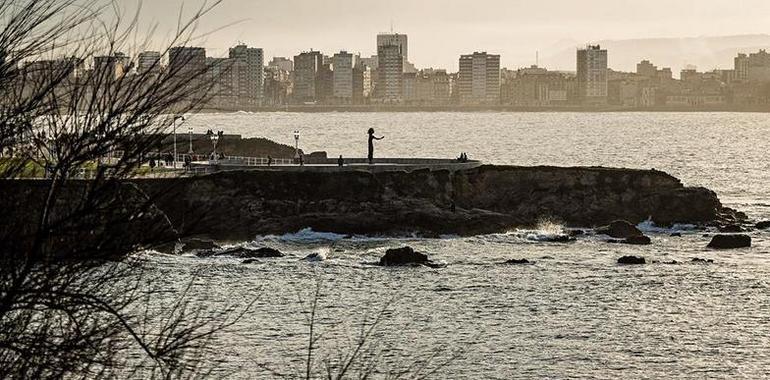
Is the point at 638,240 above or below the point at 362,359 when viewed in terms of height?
below

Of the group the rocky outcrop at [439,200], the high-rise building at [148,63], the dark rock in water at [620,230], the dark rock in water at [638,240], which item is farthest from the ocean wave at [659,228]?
the high-rise building at [148,63]

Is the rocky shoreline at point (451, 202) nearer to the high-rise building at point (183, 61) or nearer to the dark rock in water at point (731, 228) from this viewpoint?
the dark rock in water at point (731, 228)

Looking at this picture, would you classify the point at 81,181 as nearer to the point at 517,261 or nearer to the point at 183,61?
the point at 183,61

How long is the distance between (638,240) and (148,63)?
2371 inches

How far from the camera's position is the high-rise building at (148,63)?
487 inches

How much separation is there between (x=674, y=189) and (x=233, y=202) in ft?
91.1

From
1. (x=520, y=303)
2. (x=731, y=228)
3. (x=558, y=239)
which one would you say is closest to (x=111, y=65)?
(x=520, y=303)

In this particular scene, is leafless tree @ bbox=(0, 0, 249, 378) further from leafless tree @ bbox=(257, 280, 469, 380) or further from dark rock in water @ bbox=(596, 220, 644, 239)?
dark rock in water @ bbox=(596, 220, 644, 239)

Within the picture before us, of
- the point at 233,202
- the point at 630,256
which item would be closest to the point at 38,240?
the point at 630,256

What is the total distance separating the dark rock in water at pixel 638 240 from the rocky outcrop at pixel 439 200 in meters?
6.70

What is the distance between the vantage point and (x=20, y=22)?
12836 millimetres

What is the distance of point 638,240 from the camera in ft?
234

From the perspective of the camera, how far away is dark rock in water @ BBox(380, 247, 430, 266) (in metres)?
60.8

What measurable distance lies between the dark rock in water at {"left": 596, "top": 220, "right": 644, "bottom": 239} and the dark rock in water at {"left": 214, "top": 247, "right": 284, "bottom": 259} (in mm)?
19882
